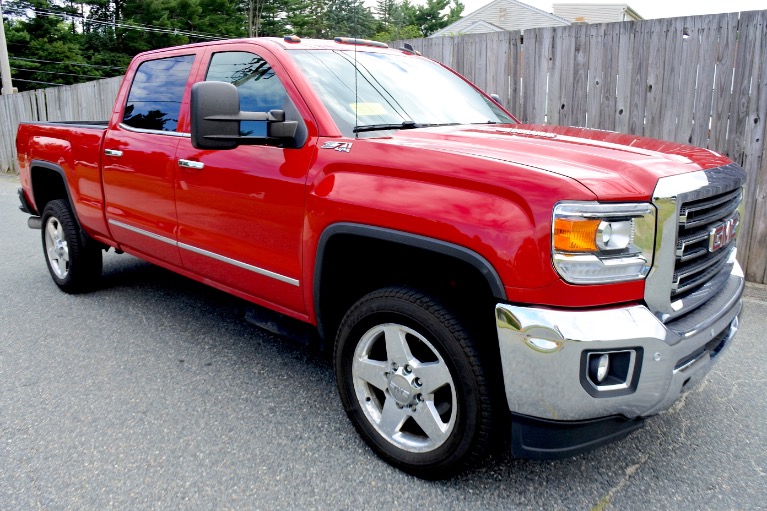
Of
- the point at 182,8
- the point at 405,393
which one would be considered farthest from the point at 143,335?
the point at 182,8

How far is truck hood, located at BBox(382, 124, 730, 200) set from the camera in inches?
86.5

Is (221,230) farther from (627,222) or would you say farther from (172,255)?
(627,222)

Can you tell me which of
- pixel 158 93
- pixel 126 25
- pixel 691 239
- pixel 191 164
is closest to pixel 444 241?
pixel 691 239

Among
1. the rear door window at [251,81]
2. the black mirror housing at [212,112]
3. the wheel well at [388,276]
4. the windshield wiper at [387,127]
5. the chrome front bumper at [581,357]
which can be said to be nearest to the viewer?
the chrome front bumper at [581,357]

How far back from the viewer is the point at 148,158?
3.98 meters

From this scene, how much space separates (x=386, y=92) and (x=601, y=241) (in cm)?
165

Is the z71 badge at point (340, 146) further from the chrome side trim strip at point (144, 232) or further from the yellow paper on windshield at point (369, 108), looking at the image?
the chrome side trim strip at point (144, 232)

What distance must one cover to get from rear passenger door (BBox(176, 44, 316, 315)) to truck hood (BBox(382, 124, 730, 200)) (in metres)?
0.60

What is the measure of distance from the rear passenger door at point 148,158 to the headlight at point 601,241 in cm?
256

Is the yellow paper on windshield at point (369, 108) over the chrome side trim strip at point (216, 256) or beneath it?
over

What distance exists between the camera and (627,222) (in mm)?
2162

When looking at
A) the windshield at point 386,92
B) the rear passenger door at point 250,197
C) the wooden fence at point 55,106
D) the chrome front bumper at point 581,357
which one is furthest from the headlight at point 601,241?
the wooden fence at point 55,106

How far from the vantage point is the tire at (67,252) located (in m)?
5.09

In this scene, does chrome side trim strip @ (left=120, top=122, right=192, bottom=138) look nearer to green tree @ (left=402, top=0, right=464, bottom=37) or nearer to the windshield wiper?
the windshield wiper
